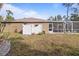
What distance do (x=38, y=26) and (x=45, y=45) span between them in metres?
0.26

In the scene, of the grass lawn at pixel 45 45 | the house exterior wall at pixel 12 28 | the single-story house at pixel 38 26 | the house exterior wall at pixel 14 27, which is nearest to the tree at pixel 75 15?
the single-story house at pixel 38 26

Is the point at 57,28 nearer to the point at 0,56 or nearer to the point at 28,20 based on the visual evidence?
the point at 28,20

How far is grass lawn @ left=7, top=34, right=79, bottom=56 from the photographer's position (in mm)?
6359

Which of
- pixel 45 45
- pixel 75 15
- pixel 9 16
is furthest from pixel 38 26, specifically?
pixel 75 15

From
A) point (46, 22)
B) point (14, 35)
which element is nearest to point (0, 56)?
point (14, 35)

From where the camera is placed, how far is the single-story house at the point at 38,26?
636 cm

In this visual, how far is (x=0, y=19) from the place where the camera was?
638 centimetres

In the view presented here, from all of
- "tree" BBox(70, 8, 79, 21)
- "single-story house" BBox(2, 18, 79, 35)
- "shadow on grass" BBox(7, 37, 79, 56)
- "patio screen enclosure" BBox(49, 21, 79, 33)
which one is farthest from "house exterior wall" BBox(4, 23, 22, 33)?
"tree" BBox(70, 8, 79, 21)

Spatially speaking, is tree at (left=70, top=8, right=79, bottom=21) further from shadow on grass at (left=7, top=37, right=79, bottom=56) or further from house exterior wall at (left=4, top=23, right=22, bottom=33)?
house exterior wall at (left=4, top=23, right=22, bottom=33)

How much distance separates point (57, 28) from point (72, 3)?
1.25 ft

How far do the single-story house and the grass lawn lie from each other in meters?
0.07

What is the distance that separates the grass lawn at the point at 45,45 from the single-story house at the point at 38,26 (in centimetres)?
7

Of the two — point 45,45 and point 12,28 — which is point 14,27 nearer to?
point 12,28

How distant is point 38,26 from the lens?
637 centimetres
